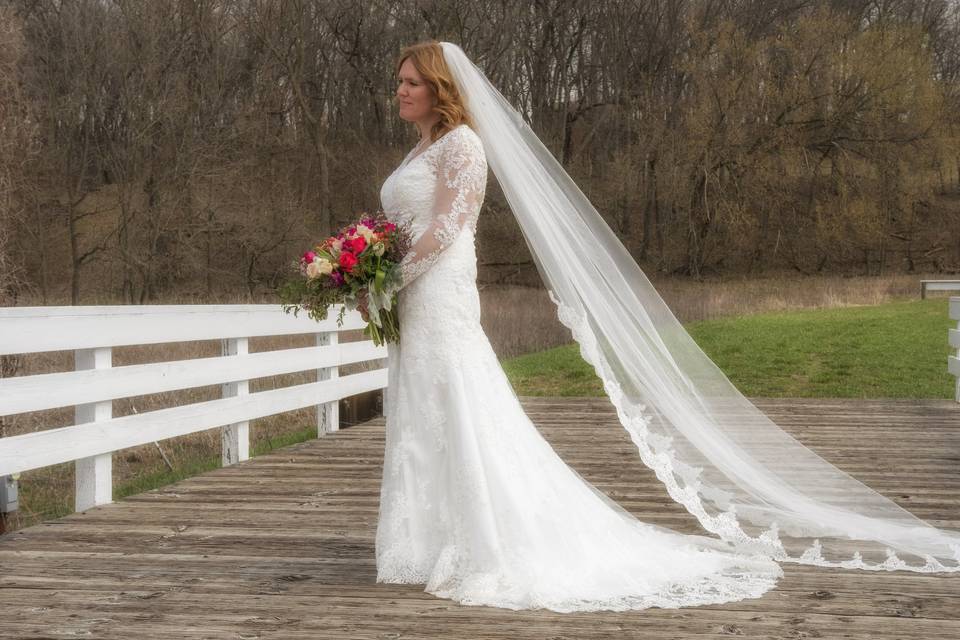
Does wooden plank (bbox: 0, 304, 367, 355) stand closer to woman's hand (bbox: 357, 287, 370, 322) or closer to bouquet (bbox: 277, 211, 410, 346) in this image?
bouquet (bbox: 277, 211, 410, 346)

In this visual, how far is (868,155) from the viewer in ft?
112

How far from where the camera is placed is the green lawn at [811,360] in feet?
44.0

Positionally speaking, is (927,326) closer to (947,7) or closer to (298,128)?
(298,128)

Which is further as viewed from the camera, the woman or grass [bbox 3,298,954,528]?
grass [bbox 3,298,954,528]

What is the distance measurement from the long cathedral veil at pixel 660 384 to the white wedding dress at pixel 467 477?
246 mm

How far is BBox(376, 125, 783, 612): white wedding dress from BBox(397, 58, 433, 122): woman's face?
0.16 meters

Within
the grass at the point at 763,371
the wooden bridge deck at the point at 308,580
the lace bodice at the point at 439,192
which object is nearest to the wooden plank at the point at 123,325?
the wooden bridge deck at the point at 308,580

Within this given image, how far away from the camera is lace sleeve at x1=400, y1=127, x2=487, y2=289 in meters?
4.17

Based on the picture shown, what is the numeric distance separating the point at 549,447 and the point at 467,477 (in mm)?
426

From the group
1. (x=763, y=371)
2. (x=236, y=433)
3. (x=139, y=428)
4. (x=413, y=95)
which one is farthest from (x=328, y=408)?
(x=763, y=371)

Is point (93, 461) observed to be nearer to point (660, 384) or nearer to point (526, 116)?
point (660, 384)

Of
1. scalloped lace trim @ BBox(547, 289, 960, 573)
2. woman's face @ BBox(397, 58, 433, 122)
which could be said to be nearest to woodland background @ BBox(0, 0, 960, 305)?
woman's face @ BBox(397, 58, 433, 122)

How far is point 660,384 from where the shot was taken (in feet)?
14.7

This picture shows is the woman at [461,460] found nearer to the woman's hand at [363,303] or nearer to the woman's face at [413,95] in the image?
the woman's face at [413,95]
